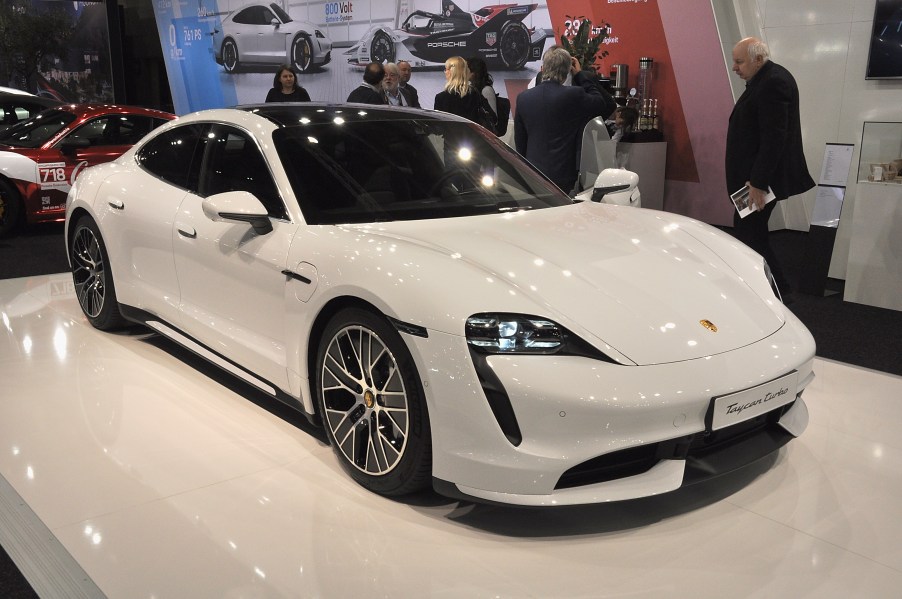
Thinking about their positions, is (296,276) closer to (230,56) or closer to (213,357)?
(213,357)

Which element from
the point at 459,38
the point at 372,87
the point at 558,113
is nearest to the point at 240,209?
the point at 558,113

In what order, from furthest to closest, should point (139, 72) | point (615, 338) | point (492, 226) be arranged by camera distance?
point (139, 72) → point (492, 226) → point (615, 338)

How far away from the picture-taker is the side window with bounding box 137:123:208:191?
384 cm

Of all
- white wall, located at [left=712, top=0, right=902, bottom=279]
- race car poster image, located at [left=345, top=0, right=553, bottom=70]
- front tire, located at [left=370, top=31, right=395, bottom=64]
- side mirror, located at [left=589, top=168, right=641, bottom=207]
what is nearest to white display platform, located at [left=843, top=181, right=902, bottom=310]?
white wall, located at [left=712, top=0, right=902, bottom=279]

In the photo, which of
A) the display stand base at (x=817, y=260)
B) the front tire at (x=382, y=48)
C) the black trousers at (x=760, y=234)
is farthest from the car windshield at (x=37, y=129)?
the display stand base at (x=817, y=260)

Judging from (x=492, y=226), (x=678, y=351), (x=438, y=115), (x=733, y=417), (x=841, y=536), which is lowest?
(x=841, y=536)

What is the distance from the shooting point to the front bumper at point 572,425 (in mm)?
2367

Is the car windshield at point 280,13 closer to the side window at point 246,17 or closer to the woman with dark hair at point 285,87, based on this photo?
the side window at point 246,17

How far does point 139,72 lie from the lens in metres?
17.3

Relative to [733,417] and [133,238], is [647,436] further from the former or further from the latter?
[133,238]

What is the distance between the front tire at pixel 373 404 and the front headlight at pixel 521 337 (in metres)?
0.25

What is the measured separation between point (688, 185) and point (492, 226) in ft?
20.3

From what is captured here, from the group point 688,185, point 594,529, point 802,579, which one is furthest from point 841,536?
point 688,185

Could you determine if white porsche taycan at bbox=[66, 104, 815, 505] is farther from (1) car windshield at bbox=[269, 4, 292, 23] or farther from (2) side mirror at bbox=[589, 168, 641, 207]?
(1) car windshield at bbox=[269, 4, 292, 23]
